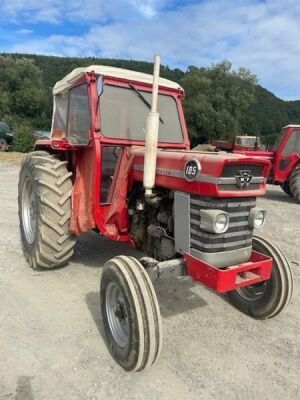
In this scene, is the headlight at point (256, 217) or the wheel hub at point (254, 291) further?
the wheel hub at point (254, 291)

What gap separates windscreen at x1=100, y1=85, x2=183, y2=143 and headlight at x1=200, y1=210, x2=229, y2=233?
1590mm

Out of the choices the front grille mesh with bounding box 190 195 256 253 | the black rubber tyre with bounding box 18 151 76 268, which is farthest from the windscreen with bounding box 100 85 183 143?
the front grille mesh with bounding box 190 195 256 253

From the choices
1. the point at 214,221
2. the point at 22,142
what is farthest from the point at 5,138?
the point at 214,221

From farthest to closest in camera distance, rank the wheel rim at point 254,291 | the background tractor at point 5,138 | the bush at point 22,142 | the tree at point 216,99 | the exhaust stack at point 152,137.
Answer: the tree at point 216,99
the bush at point 22,142
the background tractor at point 5,138
the wheel rim at point 254,291
the exhaust stack at point 152,137

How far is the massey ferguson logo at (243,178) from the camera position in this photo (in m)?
2.99

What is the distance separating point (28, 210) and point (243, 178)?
2.99m

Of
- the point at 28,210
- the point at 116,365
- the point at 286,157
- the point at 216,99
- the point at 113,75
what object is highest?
the point at 216,99

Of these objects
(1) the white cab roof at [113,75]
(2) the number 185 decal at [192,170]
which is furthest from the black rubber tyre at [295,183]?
Result: (2) the number 185 decal at [192,170]

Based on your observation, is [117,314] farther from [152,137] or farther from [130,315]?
[152,137]

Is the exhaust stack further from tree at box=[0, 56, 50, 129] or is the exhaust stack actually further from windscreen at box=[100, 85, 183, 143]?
tree at box=[0, 56, 50, 129]

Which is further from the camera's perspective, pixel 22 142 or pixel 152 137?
pixel 22 142

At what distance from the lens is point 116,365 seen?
2982mm

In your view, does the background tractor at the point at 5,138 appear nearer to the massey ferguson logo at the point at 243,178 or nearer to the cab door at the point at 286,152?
the cab door at the point at 286,152

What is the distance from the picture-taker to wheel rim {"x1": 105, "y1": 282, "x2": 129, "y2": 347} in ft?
10.0
